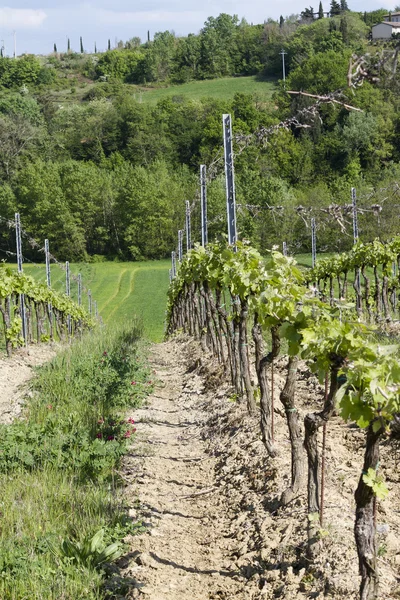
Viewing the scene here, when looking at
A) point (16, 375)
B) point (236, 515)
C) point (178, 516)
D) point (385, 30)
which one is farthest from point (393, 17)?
point (16, 375)

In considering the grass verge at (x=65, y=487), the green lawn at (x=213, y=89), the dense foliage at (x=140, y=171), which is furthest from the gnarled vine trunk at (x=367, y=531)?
the green lawn at (x=213, y=89)

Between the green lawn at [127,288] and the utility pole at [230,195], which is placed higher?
the utility pole at [230,195]

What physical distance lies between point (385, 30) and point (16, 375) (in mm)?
12214

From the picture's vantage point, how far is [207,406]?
9820mm

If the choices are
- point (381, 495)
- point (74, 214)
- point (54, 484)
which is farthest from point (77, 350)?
point (74, 214)

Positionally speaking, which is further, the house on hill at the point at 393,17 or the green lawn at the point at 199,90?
the green lawn at the point at 199,90

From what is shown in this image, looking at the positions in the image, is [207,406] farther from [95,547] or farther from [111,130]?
[111,130]

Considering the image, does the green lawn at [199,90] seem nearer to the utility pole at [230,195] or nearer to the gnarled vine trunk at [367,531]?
the utility pole at [230,195]

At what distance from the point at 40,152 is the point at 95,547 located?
8368 centimetres

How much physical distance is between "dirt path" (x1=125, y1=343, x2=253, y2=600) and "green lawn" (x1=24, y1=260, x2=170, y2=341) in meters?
20.3

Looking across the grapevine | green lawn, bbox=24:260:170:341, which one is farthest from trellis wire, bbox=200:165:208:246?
green lawn, bbox=24:260:170:341

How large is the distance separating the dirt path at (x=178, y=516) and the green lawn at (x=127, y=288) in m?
20.3

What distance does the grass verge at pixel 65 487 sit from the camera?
4.45 metres

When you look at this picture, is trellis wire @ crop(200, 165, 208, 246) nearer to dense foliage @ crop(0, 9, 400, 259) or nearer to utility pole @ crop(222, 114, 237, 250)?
utility pole @ crop(222, 114, 237, 250)
